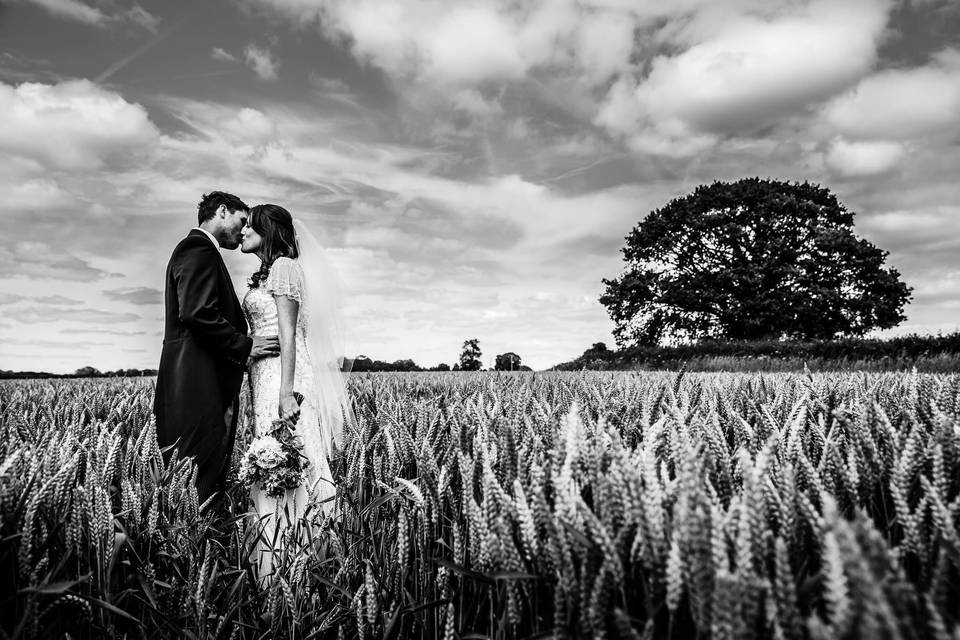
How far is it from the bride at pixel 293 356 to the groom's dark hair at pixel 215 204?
1.15 feet

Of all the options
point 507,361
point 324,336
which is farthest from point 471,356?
point 324,336

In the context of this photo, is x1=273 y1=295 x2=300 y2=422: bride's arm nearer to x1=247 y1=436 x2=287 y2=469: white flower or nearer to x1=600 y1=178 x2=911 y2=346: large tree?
x1=247 y1=436 x2=287 y2=469: white flower

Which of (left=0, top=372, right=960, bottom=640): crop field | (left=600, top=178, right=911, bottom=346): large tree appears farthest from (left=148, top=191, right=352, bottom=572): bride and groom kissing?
(left=600, top=178, right=911, bottom=346): large tree

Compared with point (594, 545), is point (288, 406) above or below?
above

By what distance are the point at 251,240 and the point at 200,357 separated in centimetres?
99

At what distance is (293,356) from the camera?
14.3 feet

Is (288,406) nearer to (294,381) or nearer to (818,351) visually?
(294,381)

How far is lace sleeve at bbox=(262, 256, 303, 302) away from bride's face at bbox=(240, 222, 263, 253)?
0.35 metres

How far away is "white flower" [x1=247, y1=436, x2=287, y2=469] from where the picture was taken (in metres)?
3.81

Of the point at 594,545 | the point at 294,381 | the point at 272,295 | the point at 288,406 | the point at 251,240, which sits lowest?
the point at 594,545

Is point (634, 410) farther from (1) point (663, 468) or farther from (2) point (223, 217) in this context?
(2) point (223, 217)

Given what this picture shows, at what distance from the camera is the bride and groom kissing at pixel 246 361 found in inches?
171

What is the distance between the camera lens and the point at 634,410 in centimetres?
390

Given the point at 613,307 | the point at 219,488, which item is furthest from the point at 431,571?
the point at 613,307
